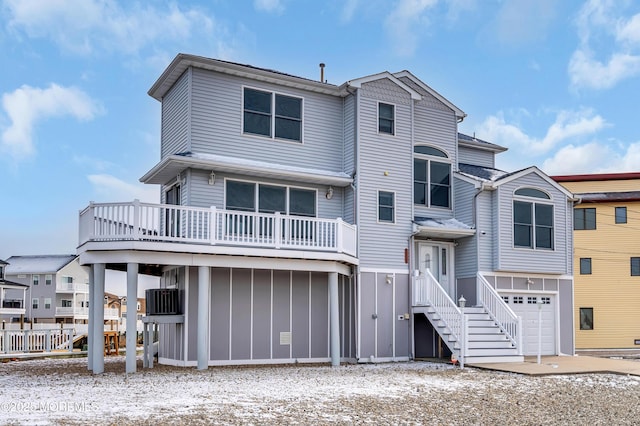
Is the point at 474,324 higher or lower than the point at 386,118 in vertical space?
lower

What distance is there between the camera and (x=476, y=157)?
2559 centimetres

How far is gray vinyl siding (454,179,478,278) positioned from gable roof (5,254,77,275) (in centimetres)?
5404

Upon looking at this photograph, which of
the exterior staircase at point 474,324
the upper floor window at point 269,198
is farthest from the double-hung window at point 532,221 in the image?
the upper floor window at point 269,198

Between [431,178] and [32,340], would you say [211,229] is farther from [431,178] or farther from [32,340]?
[32,340]

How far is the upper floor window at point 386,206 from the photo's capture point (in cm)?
2089

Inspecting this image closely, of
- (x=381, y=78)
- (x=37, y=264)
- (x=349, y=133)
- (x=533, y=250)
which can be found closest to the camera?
(x=349, y=133)

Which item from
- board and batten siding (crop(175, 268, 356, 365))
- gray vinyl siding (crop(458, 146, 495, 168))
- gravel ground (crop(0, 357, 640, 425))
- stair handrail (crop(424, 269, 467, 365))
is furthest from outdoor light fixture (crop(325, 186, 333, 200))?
gray vinyl siding (crop(458, 146, 495, 168))

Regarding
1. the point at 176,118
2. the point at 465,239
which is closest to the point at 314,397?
the point at 176,118

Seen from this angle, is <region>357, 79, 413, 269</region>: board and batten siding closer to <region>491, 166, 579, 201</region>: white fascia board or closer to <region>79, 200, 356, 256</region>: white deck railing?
<region>79, 200, 356, 256</region>: white deck railing

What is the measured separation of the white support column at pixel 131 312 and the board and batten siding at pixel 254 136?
4300mm

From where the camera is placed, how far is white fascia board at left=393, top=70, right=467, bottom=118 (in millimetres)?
22172

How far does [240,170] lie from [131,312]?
5.07m

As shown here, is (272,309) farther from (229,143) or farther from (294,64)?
(294,64)

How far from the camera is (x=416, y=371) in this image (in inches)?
674
